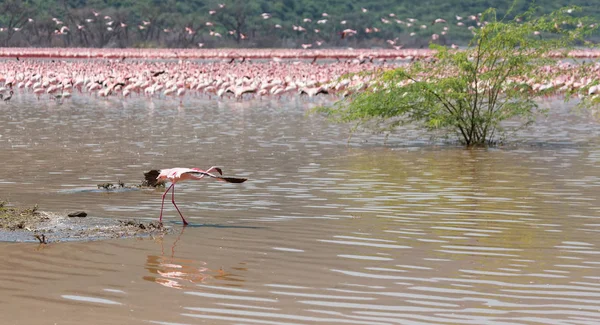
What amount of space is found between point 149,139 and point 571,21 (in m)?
7.28

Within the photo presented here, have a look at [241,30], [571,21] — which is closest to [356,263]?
[571,21]

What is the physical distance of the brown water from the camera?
6.87 m

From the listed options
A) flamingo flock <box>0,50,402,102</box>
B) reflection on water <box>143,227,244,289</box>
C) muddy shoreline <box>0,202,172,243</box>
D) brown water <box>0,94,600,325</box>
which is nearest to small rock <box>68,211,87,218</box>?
muddy shoreline <box>0,202,172,243</box>

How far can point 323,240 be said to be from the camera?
29.8 ft

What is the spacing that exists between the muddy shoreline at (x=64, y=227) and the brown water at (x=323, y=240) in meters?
0.23

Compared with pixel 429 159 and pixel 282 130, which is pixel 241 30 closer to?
pixel 282 130

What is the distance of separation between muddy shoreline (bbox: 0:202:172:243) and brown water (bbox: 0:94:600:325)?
0.23 meters

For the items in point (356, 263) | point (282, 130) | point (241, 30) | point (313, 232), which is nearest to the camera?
point (356, 263)

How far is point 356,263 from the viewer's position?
26.7 ft

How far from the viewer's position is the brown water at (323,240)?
6871 mm

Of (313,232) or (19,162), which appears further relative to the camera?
(19,162)

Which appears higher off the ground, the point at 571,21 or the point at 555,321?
the point at 571,21

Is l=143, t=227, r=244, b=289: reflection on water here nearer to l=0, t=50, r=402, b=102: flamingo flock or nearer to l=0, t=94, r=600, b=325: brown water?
l=0, t=94, r=600, b=325: brown water

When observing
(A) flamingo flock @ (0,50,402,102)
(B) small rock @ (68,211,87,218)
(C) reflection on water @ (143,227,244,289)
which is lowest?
(A) flamingo flock @ (0,50,402,102)
